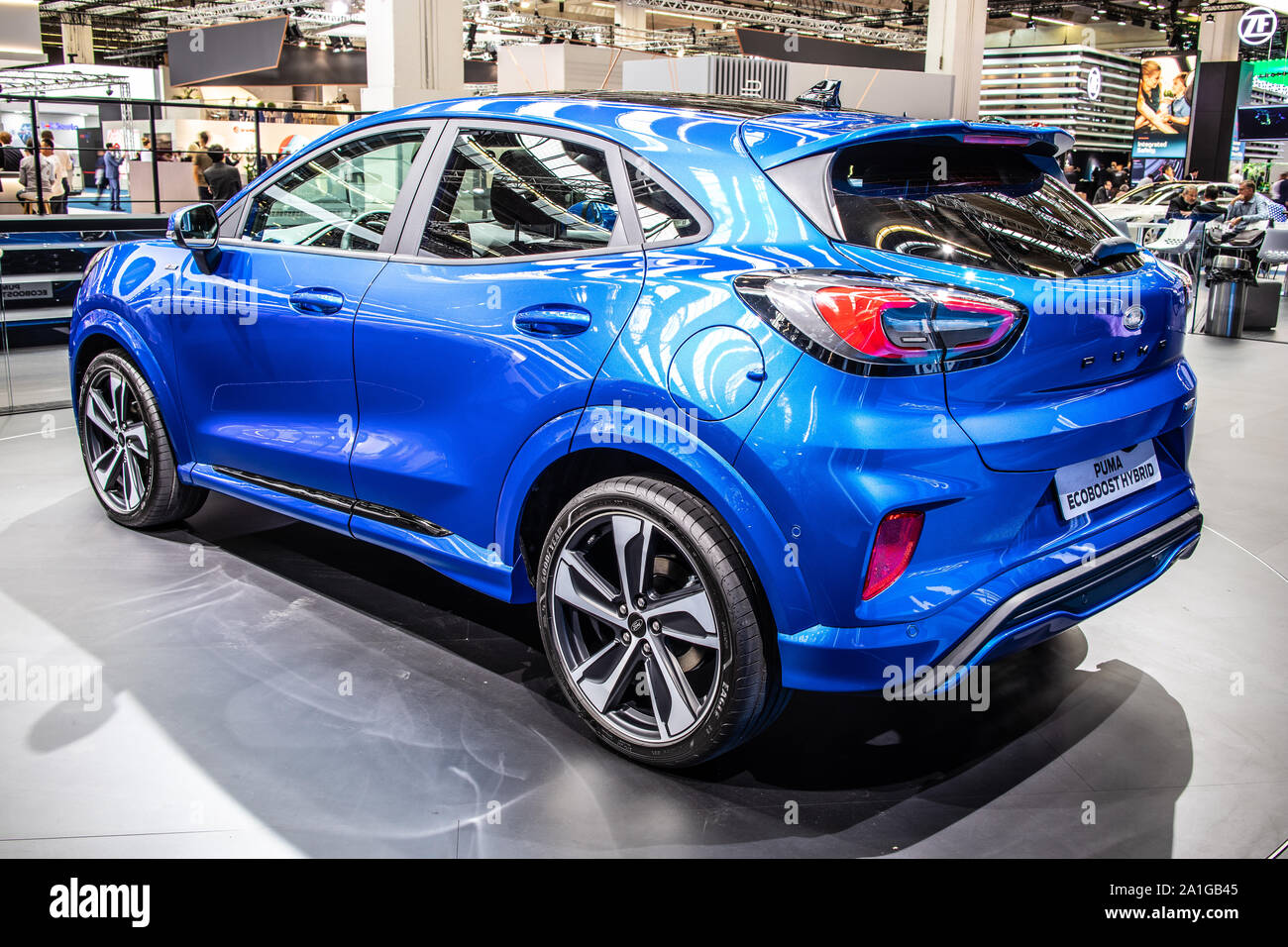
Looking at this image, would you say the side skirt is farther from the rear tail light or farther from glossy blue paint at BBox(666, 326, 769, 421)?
the rear tail light

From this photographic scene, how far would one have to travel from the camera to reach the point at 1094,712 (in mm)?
2885

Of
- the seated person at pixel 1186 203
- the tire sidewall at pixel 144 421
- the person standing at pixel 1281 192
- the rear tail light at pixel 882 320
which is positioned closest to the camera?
the rear tail light at pixel 882 320

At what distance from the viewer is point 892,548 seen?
215 cm

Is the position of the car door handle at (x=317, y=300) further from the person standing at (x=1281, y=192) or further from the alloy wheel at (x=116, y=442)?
the person standing at (x=1281, y=192)

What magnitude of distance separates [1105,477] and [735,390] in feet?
2.97

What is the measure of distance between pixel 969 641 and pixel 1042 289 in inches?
29.3

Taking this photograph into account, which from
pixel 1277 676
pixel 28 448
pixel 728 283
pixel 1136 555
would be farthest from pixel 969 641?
pixel 28 448

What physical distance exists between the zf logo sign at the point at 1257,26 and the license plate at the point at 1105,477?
2225cm

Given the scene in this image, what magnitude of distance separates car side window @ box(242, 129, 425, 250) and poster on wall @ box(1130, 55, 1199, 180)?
91.6 feet

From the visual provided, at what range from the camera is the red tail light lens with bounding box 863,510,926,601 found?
2133 mm

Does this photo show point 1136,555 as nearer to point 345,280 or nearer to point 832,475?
point 832,475

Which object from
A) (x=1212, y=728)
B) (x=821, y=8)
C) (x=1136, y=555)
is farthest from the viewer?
(x=821, y=8)

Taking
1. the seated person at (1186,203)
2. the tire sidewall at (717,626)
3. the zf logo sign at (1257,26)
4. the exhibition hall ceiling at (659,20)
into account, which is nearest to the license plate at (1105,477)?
the tire sidewall at (717,626)

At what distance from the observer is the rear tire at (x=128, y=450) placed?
395 centimetres
